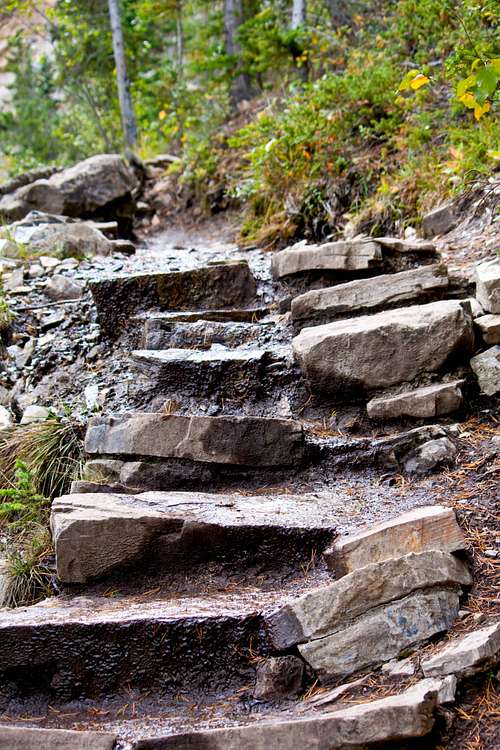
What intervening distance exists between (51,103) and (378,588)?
17.9 meters

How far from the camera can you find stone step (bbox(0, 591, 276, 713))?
2965mm

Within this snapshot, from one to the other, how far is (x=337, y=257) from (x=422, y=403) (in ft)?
5.45

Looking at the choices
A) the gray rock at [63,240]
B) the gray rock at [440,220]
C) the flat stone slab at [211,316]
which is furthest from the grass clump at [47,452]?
the gray rock at [440,220]

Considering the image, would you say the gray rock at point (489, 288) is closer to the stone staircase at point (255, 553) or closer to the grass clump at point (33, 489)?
the stone staircase at point (255, 553)

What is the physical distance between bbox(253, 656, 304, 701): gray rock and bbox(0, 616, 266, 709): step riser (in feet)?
0.49

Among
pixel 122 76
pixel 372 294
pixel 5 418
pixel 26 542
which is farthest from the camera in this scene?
pixel 122 76

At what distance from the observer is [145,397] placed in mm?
4773

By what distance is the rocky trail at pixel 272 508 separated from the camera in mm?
2713

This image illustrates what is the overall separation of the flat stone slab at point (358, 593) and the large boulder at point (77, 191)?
7.82 metres

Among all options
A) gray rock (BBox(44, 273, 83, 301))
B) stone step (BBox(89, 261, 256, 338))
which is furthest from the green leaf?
gray rock (BBox(44, 273, 83, 301))

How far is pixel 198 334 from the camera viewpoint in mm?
5117

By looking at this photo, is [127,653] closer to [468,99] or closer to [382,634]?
[382,634]

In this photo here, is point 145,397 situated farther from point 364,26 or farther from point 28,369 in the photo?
point 364,26

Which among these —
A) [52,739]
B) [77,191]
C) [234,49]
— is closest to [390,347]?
[52,739]
